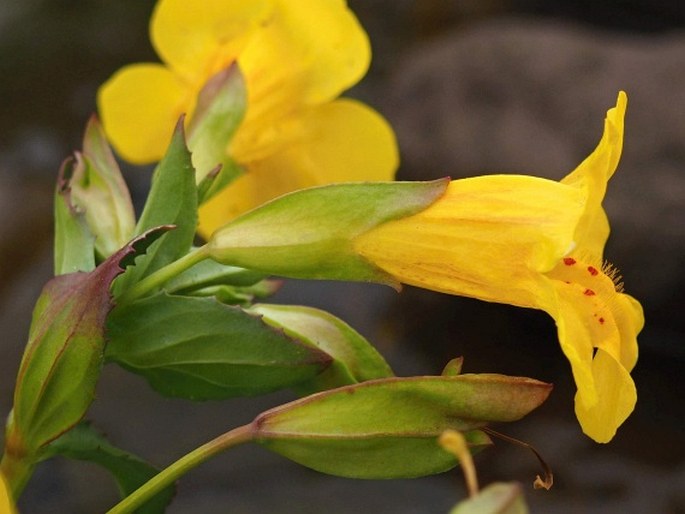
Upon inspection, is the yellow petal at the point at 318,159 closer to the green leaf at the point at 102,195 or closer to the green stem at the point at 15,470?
the green leaf at the point at 102,195

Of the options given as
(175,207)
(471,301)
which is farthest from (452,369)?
(471,301)

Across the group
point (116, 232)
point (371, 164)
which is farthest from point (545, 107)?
point (116, 232)

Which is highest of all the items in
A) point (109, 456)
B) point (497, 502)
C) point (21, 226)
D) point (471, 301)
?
point (497, 502)

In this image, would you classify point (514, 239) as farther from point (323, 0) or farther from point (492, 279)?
Answer: point (323, 0)

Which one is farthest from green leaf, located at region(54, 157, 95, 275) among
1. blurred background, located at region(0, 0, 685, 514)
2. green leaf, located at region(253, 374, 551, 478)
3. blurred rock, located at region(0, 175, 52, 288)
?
blurred rock, located at region(0, 175, 52, 288)

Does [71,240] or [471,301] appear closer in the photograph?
[71,240]

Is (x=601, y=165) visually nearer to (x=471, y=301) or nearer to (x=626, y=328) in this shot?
(x=626, y=328)
